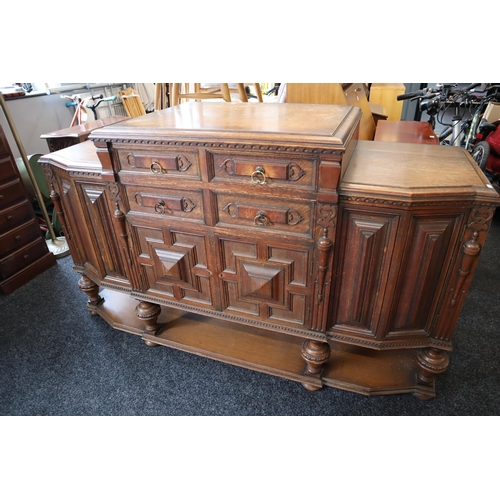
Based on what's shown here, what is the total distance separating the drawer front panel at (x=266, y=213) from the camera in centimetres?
112

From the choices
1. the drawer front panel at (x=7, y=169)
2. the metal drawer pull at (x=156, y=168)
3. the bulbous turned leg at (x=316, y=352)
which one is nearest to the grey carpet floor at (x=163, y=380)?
the bulbous turned leg at (x=316, y=352)

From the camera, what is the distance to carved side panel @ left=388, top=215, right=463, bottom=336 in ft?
3.42

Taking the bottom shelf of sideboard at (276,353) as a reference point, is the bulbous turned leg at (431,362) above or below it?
above

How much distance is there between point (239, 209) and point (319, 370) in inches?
30.8

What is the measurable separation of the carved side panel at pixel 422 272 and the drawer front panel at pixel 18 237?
2.16 m

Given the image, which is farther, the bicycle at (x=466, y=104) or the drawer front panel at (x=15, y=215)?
the bicycle at (x=466, y=104)

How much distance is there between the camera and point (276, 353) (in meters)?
1.60

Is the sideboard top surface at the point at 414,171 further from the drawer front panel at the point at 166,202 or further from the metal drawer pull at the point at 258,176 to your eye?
the drawer front panel at the point at 166,202

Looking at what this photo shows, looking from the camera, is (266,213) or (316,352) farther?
(316,352)

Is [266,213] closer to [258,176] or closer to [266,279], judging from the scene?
[258,176]

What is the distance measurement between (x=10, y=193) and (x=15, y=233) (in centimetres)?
24

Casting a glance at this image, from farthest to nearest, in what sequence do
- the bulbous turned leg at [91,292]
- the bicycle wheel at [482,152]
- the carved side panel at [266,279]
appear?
the bicycle wheel at [482,152] → the bulbous turned leg at [91,292] → the carved side panel at [266,279]

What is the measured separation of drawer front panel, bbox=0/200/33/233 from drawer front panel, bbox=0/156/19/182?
18 cm

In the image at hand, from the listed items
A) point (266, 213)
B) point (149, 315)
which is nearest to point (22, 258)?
point (149, 315)
